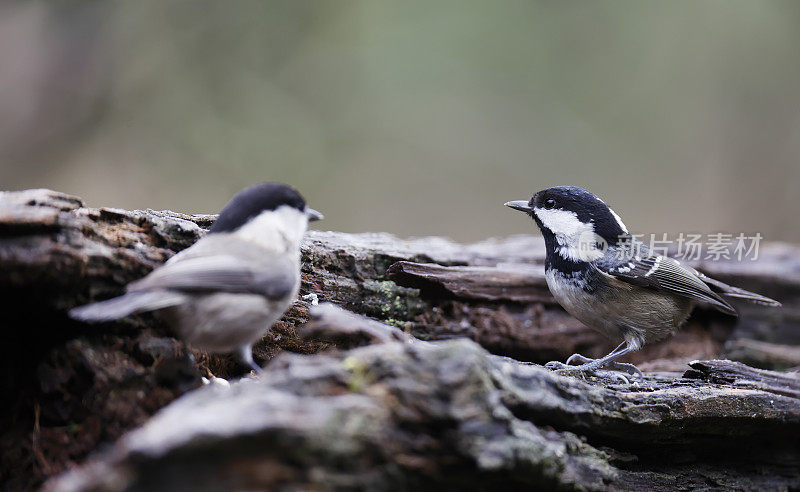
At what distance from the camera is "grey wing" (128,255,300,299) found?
1.91 metres

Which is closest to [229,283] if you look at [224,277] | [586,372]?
[224,277]

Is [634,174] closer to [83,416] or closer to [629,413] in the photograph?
[629,413]

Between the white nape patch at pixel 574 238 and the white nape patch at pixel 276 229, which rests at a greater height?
the white nape patch at pixel 574 238

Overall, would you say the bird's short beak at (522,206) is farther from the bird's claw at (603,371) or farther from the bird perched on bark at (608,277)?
the bird's claw at (603,371)

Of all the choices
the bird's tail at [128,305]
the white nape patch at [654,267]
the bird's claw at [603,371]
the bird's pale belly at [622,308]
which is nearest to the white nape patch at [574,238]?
the bird's pale belly at [622,308]

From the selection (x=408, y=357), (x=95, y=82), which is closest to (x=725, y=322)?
(x=408, y=357)

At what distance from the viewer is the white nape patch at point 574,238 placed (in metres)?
3.31

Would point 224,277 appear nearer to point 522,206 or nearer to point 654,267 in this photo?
point 522,206

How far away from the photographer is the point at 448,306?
353 centimetres

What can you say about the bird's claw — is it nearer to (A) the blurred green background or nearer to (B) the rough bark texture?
(B) the rough bark texture

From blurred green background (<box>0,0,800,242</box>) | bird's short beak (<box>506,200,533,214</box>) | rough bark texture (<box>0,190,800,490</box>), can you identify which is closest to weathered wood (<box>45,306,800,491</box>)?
rough bark texture (<box>0,190,800,490</box>)

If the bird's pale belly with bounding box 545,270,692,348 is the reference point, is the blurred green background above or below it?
above

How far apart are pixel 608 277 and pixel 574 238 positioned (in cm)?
29

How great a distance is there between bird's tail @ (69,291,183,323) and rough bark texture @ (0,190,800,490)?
0.80ft
